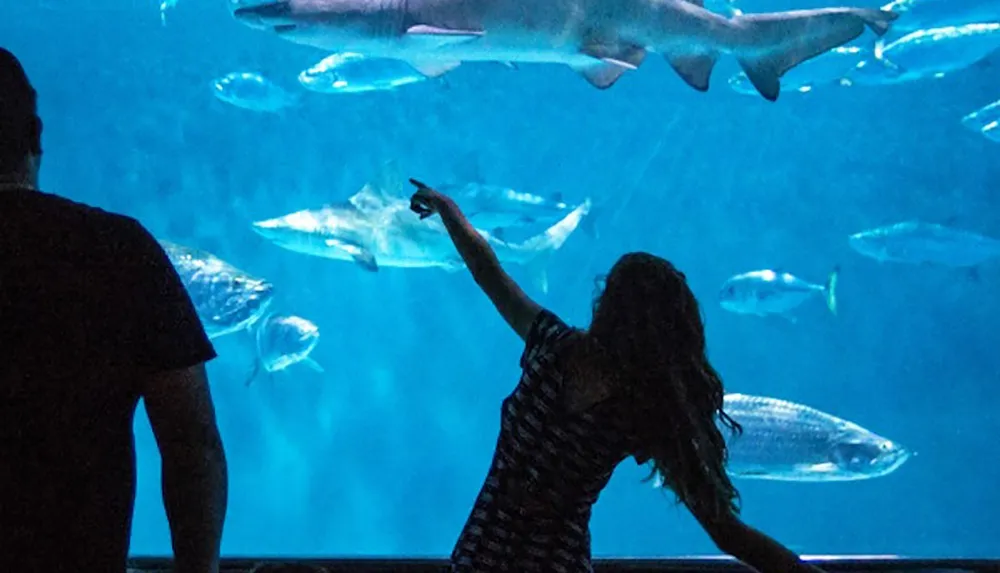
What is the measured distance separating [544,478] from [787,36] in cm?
240

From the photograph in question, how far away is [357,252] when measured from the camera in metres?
6.57

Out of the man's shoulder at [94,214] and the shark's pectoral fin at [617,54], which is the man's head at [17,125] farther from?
the shark's pectoral fin at [617,54]

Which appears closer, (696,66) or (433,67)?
(696,66)

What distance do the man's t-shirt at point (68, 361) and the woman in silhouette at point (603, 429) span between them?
722 mm

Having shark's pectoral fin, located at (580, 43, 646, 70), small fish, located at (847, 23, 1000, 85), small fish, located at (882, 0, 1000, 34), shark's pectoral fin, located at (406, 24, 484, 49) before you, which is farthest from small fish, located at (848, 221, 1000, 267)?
shark's pectoral fin, located at (406, 24, 484, 49)

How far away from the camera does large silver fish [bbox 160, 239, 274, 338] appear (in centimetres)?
531

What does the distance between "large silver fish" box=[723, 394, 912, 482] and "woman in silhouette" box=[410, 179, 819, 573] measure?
3787 millimetres

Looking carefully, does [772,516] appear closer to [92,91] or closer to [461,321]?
[461,321]

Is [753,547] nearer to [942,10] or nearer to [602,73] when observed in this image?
[602,73]

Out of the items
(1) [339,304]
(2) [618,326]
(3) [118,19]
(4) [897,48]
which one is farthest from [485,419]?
(2) [618,326]

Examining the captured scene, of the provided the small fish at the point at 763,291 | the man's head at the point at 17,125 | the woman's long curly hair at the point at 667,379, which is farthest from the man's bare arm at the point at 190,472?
the small fish at the point at 763,291

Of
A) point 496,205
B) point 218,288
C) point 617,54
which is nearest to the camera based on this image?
point 617,54


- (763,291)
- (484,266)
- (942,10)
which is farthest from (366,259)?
(942,10)

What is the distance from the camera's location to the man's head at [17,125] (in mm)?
1366
